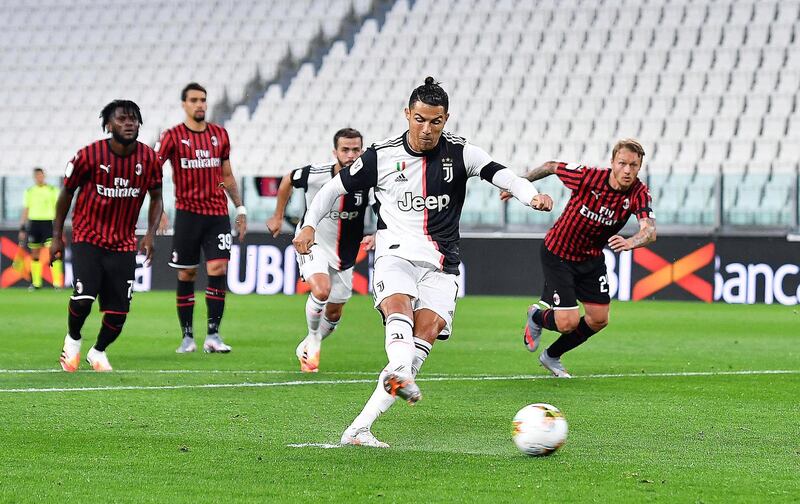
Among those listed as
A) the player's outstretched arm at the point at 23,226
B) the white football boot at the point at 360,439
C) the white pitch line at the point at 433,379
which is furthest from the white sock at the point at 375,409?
the player's outstretched arm at the point at 23,226

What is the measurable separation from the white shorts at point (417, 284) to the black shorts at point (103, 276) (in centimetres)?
355

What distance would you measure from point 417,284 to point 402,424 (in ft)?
2.48

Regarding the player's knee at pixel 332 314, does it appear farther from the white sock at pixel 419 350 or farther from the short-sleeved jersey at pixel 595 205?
the white sock at pixel 419 350

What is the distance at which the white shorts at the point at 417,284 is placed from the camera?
6.61m

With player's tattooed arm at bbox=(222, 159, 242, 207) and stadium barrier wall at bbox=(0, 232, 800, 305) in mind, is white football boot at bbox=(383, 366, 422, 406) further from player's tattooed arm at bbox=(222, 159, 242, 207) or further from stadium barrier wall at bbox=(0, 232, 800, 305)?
stadium barrier wall at bbox=(0, 232, 800, 305)

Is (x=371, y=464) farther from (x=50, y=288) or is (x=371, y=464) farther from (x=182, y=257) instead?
(x=50, y=288)

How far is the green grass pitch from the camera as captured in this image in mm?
5113

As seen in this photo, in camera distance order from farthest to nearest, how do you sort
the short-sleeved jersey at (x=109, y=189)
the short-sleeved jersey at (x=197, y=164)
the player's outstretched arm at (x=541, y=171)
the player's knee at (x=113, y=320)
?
the short-sleeved jersey at (x=197, y=164) → the player's knee at (x=113, y=320) → the short-sleeved jersey at (x=109, y=189) → the player's outstretched arm at (x=541, y=171)

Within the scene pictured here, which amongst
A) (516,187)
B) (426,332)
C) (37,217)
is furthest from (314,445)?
(37,217)

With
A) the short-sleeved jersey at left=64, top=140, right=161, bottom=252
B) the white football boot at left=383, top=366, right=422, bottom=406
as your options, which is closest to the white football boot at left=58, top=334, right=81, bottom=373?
the short-sleeved jersey at left=64, top=140, right=161, bottom=252

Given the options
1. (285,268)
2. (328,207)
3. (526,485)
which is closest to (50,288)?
(285,268)

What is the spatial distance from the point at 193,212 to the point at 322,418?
4.91 metres

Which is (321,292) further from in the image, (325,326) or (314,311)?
(325,326)

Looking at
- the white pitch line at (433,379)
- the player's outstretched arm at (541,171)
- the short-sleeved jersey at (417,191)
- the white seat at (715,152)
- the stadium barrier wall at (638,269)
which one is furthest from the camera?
the white seat at (715,152)
